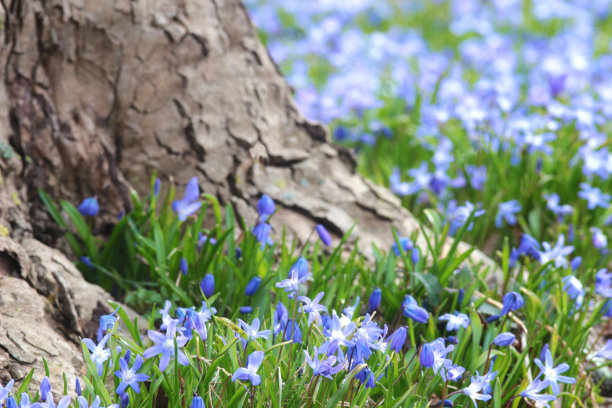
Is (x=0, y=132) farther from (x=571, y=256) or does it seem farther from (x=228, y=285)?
(x=571, y=256)

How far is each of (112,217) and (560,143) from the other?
8.28 ft

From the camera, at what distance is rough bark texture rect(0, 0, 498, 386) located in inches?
102

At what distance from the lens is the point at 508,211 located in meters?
3.34

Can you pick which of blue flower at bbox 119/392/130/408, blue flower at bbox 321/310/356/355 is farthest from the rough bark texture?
blue flower at bbox 321/310/356/355

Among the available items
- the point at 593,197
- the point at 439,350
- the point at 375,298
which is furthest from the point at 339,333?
the point at 593,197

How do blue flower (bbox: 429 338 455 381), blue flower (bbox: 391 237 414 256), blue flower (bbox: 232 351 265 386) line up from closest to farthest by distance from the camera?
blue flower (bbox: 232 351 265 386)
blue flower (bbox: 429 338 455 381)
blue flower (bbox: 391 237 414 256)

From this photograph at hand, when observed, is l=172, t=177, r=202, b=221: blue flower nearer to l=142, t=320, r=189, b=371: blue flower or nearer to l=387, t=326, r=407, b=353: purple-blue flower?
l=142, t=320, r=189, b=371: blue flower

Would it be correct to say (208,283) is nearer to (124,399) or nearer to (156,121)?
(124,399)

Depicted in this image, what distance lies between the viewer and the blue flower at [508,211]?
332cm

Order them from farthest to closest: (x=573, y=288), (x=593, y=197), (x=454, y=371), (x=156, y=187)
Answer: (x=593, y=197) → (x=156, y=187) → (x=573, y=288) → (x=454, y=371)

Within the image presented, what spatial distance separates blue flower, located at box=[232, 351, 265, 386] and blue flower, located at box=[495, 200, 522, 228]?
1992mm

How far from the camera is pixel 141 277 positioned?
107 inches

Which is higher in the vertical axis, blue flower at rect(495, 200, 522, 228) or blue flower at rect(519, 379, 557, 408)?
blue flower at rect(495, 200, 522, 228)

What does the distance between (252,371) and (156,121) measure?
5.03 feet
